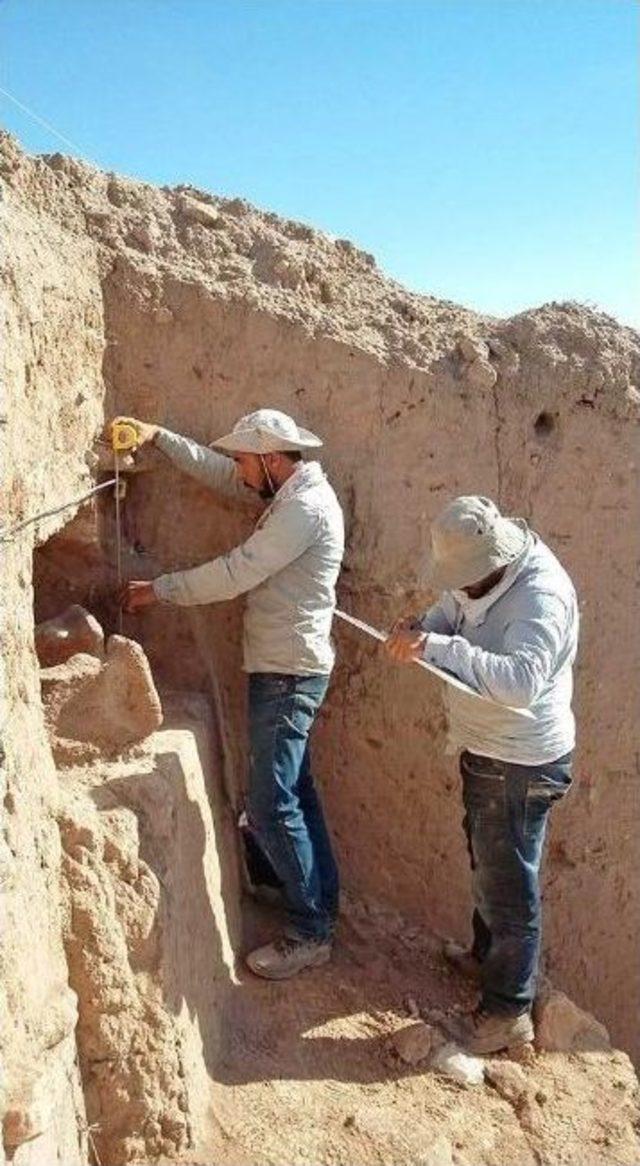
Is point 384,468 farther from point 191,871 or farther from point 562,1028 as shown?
point 562,1028

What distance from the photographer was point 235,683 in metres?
4.65

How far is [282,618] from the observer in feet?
13.3

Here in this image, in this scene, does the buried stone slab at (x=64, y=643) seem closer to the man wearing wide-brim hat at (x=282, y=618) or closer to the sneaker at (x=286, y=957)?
the man wearing wide-brim hat at (x=282, y=618)

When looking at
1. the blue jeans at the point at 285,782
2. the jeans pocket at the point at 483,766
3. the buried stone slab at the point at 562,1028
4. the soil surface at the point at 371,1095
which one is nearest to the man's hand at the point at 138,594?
the blue jeans at the point at 285,782

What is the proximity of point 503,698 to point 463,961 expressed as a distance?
5.36 ft

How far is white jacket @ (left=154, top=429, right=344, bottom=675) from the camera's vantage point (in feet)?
13.0

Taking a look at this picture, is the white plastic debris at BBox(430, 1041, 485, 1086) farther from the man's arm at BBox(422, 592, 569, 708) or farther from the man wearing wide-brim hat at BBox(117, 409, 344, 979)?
the man's arm at BBox(422, 592, 569, 708)

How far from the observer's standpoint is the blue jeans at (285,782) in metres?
3.99

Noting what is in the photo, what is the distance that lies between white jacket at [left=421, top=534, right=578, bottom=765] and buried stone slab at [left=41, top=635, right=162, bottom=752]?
99 cm

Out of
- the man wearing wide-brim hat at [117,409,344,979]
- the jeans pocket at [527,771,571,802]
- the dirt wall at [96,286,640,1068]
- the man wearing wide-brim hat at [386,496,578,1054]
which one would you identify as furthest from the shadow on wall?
the jeans pocket at [527,771,571,802]

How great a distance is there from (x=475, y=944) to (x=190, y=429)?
7.98ft

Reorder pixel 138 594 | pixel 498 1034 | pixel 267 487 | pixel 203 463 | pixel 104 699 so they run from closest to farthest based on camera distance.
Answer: pixel 104 699
pixel 498 1034
pixel 138 594
pixel 267 487
pixel 203 463

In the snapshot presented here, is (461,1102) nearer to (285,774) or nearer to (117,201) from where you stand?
(285,774)

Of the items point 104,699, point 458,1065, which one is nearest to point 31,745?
point 104,699
